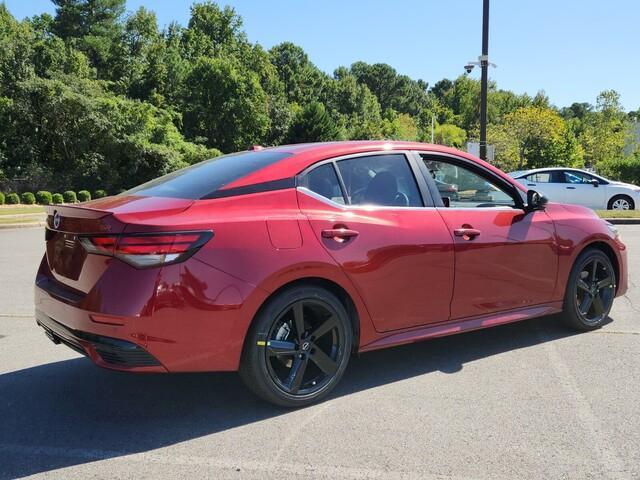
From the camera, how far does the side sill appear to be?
3988 mm

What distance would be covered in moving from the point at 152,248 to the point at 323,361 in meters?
1.32

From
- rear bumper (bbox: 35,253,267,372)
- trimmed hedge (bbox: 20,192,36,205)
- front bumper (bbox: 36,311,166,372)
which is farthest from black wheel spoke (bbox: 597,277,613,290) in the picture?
trimmed hedge (bbox: 20,192,36,205)

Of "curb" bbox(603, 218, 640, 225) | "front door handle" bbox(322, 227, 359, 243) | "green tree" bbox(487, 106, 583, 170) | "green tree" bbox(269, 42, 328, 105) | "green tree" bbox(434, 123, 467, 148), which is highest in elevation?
"green tree" bbox(269, 42, 328, 105)

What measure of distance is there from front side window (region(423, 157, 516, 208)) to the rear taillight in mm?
2072

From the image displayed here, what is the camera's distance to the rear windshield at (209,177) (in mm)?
3600

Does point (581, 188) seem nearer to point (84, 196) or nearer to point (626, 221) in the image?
point (626, 221)

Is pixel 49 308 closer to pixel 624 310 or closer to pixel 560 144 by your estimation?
pixel 624 310

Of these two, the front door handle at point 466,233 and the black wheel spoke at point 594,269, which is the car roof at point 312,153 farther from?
the black wheel spoke at point 594,269

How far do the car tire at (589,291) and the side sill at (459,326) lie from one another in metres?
0.20

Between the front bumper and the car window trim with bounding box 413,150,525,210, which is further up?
the car window trim with bounding box 413,150,525,210

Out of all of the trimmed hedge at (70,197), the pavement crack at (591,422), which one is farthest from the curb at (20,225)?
the pavement crack at (591,422)

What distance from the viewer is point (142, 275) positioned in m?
3.14

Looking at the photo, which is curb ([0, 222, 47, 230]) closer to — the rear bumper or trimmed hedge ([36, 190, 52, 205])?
trimmed hedge ([36, 190, 52, 205])

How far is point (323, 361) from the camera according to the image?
3730 millimetres
